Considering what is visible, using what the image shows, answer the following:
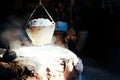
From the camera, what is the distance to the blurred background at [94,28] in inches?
383

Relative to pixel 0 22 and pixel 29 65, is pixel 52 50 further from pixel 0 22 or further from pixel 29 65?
pixel 0 22

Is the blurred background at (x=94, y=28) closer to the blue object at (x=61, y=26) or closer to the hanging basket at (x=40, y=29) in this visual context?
the blue object at (x=61, y=26)

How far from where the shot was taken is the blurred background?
973cm

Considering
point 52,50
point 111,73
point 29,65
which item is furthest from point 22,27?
point 29,65

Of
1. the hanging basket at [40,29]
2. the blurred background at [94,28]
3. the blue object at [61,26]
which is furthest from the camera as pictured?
the blue object at [61,26]

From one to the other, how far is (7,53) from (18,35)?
610 cm

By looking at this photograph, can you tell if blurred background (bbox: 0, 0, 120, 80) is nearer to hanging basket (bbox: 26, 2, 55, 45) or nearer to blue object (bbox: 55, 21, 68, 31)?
blue object (bbox: 55, 21, 68, 31)

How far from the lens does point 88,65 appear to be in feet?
30.9

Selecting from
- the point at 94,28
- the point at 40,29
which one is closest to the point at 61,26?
the point at 94,28

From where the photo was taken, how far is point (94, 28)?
11.0 m

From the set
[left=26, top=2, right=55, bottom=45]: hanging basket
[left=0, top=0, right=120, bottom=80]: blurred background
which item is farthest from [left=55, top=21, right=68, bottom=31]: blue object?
[left=26, top=2, right=55, bottom=45]: hanging basket

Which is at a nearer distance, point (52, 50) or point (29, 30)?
point (29, 30)

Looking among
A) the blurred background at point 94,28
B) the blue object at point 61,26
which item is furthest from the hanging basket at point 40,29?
the blue object at point 61,26

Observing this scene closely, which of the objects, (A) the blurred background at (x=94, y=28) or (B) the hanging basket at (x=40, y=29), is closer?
(B) the hanging basket at (x=40, y=29)
